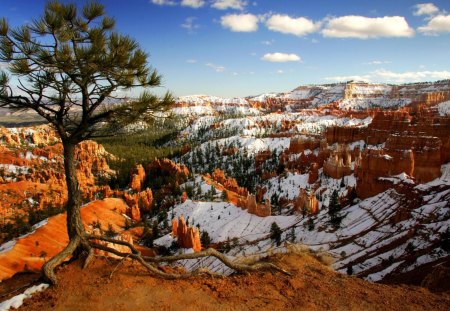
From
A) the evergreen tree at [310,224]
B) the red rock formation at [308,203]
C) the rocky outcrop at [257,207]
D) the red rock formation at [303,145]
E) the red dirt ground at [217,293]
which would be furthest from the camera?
the red rock formation at [303,145]

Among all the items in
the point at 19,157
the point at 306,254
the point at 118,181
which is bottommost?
the point at 118,181

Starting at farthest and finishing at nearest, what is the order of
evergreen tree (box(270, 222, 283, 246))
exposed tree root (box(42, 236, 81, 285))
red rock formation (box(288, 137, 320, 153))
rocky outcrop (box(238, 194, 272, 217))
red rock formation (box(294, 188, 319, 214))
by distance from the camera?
1. red rock formation (box(288, 137, 320, 153))
2. rocky outcrop (box(238, 194, 272, 217))
3. red rock formation (box(294, 188, 319, 214))
4. evergreen tree (box(270, 222, 283, 246))
5. exposed tree root (box(42, 236, 81, 285))

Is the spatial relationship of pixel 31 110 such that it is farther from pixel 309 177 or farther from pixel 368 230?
pixel 309 177

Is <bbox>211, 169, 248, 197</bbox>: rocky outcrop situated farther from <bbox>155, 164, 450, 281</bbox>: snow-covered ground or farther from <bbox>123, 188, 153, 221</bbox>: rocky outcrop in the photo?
<bbox>123, 188, 153, 221</bbox>: rocky outcrop

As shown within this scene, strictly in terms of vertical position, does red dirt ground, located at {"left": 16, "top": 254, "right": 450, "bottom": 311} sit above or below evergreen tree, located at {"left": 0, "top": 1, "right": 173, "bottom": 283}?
below

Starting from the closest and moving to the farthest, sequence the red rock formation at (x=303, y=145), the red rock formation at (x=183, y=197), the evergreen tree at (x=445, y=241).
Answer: the evergreen tree at (x=445, y=241)
the red rock formation at (x=183, y=197)
the red rock formation at (x=303, y=145)

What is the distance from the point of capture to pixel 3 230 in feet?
132

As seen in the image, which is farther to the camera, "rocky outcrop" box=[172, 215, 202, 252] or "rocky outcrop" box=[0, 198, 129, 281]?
"rocky outcrop" box=[172, 215, 202, 252]

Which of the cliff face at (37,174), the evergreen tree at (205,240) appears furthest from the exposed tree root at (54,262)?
the cliff face at (37,174)

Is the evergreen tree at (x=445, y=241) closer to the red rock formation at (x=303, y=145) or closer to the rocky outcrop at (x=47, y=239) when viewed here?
the rocky outcrop at (x=47, y=239)

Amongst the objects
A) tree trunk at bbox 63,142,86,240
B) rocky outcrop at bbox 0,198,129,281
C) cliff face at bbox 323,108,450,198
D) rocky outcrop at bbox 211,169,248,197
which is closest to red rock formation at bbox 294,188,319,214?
cliff face at bbox 323,108,450,198

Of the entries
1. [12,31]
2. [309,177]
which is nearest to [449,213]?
[12,31]

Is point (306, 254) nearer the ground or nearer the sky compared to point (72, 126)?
nearer the ground

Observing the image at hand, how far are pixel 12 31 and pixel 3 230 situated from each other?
4259 cm
